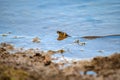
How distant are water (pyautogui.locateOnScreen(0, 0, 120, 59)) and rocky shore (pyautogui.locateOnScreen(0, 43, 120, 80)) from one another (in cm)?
74

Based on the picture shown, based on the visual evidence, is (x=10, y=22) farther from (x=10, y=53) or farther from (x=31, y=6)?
(x=10, y=53)

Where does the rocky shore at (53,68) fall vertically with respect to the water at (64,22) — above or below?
below

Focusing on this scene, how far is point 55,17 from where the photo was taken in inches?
440

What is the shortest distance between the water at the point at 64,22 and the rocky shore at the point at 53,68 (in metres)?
0.74

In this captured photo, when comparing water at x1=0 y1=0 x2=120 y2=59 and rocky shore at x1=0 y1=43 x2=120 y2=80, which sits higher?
water at x1=0 y1=0 x2=120 y2=59

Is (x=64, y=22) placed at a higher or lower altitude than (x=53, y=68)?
higher

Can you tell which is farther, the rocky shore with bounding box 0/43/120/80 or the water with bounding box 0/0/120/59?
the water with bounding box 0/0/120/59

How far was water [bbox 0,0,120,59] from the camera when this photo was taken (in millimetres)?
6922

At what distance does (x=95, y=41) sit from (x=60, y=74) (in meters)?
2.78

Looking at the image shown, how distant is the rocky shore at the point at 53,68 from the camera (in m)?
4.62

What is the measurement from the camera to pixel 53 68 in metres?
5.14

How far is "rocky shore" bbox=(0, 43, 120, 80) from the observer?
4621 mm

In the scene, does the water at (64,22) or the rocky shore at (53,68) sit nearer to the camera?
the rocky shore at (53,68)

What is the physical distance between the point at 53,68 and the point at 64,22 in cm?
521
